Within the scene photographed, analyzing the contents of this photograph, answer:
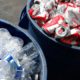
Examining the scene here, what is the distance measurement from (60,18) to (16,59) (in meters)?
0.33

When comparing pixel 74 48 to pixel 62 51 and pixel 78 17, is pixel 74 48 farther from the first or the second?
pixel 78 17

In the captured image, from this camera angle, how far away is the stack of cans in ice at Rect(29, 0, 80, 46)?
1251 millimetres

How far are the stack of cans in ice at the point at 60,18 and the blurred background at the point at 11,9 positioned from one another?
0.71m

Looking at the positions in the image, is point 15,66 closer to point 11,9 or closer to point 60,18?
point 60,18

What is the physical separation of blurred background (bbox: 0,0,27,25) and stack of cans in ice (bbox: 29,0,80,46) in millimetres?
712

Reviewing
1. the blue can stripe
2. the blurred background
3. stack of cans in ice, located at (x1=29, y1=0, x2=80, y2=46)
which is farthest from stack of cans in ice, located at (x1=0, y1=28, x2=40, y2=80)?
the blurred background

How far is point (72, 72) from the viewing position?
1355 millimetres

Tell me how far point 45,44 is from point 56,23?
0.12 meters

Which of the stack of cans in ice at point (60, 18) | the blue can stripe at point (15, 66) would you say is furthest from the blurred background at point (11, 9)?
the blue can stripe at point (15, 66)

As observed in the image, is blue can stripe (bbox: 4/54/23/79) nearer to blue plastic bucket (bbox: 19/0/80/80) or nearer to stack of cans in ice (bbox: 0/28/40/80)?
stack of cans in ice (bbox: 0/28/40/80)

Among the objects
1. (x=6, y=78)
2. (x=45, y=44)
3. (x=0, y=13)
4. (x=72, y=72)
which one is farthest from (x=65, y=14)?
(x=0, y=13)

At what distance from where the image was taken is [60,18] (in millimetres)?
1318

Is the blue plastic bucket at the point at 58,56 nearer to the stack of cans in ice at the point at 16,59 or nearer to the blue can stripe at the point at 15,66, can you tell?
the stack of cans in ice at the point at 16,59

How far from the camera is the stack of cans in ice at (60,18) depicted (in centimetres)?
125
